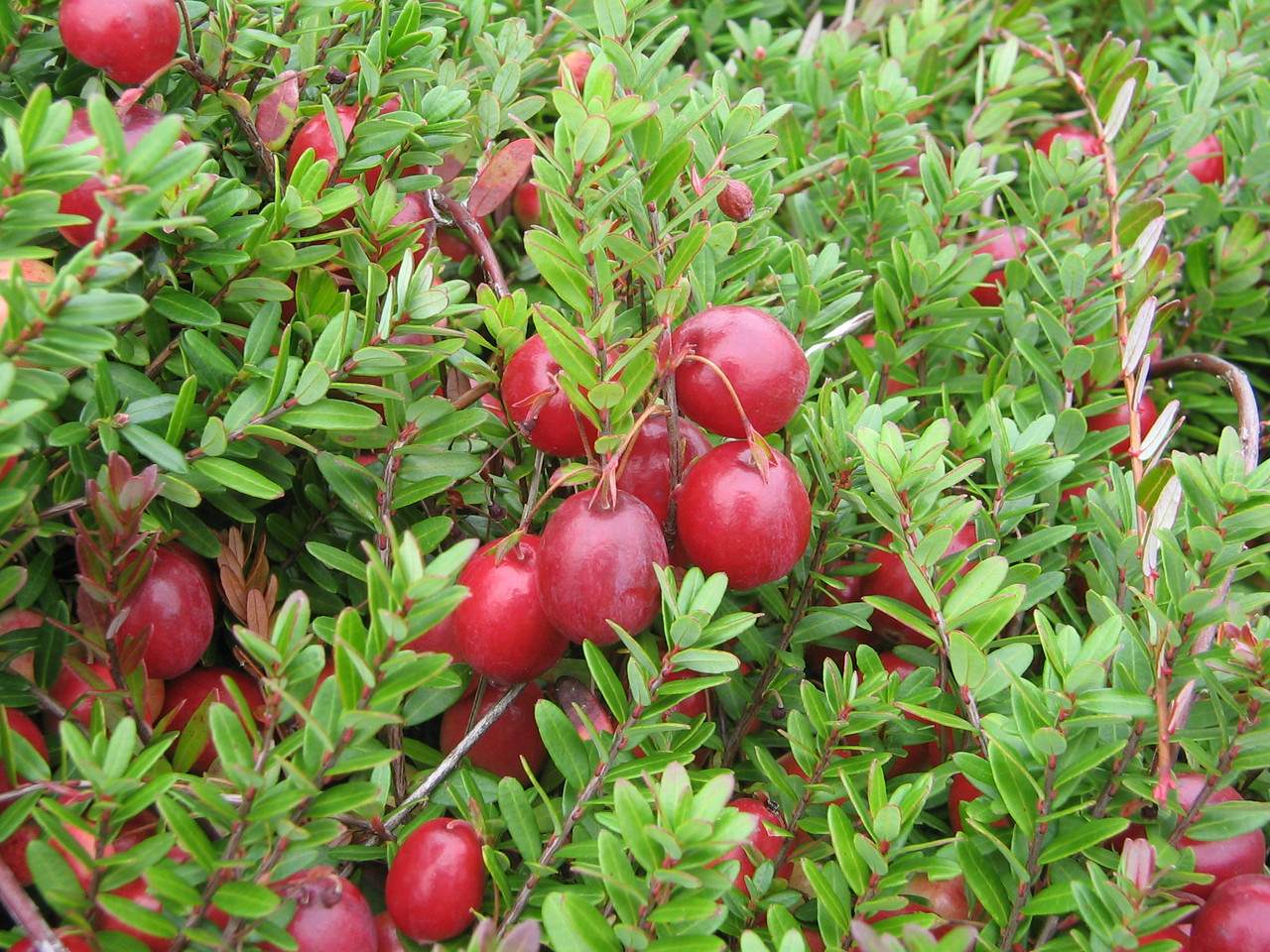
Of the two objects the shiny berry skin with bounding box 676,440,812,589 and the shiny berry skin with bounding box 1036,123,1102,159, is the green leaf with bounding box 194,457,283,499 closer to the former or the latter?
the shiny berry skin with bounding box 676,440,812,589

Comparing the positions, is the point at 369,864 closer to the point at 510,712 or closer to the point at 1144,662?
the point at 510,712

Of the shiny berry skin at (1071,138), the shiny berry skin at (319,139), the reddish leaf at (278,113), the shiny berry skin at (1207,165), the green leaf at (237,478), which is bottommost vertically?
the shiny berry skin at (1207,165)

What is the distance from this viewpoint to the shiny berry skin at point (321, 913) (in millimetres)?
896

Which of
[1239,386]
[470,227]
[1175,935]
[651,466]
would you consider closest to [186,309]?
[470,227]

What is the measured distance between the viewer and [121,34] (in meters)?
1.12

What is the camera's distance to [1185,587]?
107cm

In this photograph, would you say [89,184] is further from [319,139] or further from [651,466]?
[651,466]

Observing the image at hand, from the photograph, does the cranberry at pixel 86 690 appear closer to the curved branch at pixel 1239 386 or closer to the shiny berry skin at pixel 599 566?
the shiny berry skin at pixel 599 566

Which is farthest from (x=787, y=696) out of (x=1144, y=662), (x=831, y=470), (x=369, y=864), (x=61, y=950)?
(x=61, y=950)

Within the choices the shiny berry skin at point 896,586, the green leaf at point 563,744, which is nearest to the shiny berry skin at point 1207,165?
the shiny berry skin at point 896,586

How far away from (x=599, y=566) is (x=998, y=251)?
4.20 ft

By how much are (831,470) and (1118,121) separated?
0.98m

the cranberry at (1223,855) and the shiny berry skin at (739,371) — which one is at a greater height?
the shiny berry skin at (739,371)

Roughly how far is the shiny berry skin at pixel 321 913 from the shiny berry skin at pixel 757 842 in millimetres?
370
